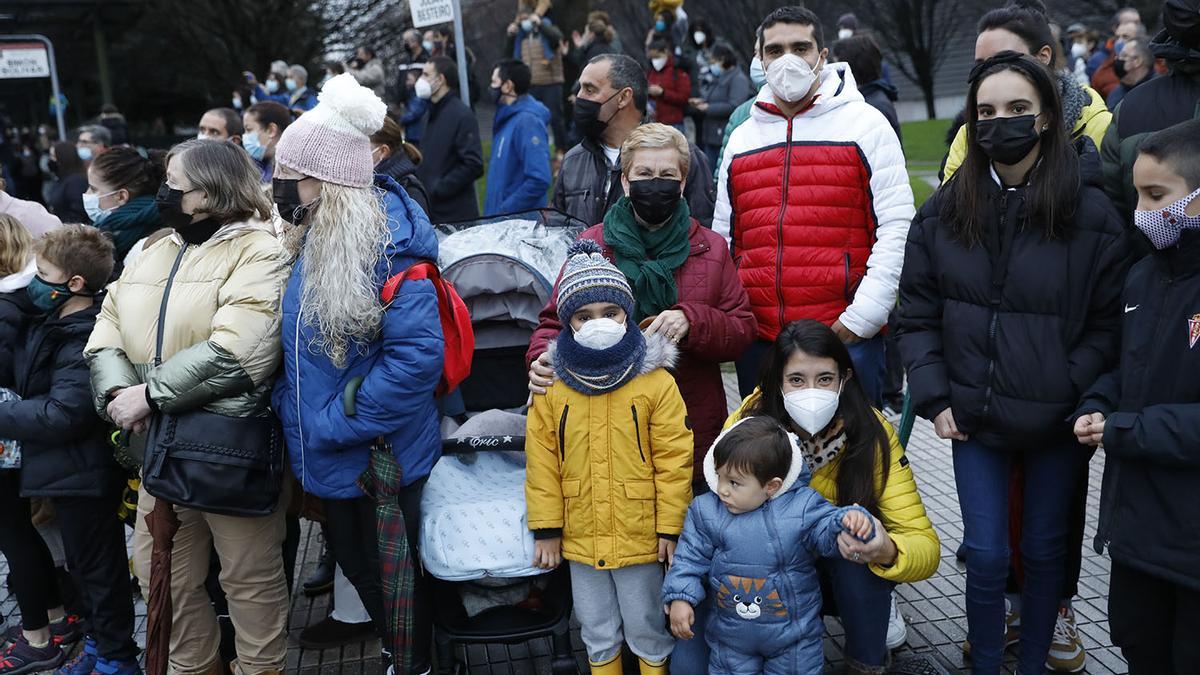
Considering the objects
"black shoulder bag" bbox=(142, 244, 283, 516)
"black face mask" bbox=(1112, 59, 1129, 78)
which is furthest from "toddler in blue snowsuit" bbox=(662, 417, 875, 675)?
"black face mask" bbox=(1112, 59, 1129, 78)

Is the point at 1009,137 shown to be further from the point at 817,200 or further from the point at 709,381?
the point at 709,381

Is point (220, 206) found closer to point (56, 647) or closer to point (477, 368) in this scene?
point (477, 368)

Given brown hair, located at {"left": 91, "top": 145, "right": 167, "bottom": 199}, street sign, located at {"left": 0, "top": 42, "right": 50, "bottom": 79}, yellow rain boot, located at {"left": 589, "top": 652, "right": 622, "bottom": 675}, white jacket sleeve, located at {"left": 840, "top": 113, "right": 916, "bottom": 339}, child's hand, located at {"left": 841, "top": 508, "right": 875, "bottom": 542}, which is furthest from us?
street sign, located at {"left": 0, "top": 42, "right": 50, "bottom": 79}

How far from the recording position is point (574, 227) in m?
4.64

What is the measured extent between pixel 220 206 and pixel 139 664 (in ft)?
6.80

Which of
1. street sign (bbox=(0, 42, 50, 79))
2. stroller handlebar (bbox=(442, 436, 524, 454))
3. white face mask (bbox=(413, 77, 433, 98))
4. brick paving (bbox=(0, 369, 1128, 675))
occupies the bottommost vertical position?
brick paving (bbox=(0, 369, 1128, 675))

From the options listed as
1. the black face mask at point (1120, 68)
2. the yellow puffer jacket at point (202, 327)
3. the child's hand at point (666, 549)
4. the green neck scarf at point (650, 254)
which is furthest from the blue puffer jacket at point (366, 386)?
the black face mask at point (1120, 68)

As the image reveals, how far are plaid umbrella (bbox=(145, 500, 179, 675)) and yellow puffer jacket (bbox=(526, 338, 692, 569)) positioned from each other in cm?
135

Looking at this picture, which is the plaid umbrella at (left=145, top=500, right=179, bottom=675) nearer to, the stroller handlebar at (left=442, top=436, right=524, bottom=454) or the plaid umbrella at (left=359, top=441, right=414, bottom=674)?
the plaid umbrella at (left=359, top=441, right=414, bottom=674)

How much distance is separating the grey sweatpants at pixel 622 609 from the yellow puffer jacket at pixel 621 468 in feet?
0.32

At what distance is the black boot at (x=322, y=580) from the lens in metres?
4.91

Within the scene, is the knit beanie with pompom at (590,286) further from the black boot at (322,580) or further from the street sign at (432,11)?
the street sign at (432,11)

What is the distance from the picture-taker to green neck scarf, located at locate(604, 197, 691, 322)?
12.2 ft

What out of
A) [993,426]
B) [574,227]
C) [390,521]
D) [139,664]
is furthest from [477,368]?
[993,426]
